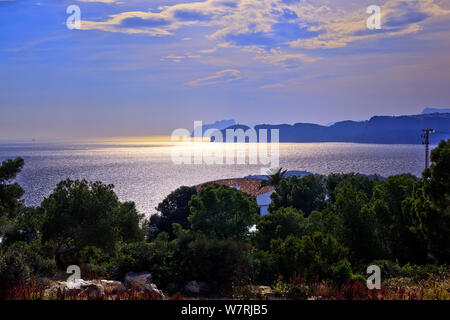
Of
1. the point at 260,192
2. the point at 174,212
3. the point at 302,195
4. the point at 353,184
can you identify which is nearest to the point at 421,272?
the point at 302,195

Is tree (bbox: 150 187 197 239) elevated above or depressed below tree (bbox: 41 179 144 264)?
below

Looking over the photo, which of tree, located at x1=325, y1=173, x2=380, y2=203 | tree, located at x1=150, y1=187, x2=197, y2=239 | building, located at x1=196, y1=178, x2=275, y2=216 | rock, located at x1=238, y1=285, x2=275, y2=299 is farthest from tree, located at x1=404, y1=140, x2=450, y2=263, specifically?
tree, located at x1=150, y1=187, x2=197, y2=239

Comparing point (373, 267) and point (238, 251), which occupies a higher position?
point (238, 251)

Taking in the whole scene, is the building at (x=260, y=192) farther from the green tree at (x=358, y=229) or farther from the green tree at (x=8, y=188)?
the green tree at (x=8, y=188)

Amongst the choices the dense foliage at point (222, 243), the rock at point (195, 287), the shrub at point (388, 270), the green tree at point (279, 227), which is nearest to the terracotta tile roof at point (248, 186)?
the green tree at point (279, 227)


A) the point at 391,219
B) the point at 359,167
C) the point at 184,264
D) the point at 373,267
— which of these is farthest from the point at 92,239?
the point at 359,167

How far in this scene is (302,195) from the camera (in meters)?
35.4

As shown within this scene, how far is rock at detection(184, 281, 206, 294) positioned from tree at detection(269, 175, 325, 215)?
23.8 metres

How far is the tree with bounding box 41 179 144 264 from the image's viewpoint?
14164mm

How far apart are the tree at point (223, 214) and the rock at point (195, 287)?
9150mm

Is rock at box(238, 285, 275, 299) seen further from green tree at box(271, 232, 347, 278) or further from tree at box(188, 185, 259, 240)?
tree at box(188, 185, 259, 240)
